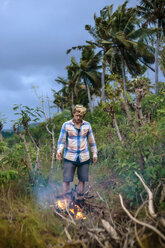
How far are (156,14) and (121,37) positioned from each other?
12.7ft

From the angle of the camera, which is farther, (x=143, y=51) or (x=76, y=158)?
(x=143, y=51)

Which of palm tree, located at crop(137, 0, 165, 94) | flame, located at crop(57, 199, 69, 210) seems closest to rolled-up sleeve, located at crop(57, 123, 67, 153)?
flame, located at crop(57, 199, 69, 210)

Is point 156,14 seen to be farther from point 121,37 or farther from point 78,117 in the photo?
point 78,117

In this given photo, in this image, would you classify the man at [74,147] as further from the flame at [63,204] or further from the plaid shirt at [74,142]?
the flame at [63,204]

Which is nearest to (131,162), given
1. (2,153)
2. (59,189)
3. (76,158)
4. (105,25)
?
(76,158)

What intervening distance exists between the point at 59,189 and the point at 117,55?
23.7m

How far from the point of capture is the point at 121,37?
22.3 meters

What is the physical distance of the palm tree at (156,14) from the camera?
19422 mm

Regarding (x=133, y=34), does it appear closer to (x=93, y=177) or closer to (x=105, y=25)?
(x=105, y=25)

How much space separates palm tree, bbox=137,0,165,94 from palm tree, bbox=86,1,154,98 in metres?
1.39

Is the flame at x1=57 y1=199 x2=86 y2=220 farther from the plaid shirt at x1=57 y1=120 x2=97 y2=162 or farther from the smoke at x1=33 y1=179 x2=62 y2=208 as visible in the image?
the plaid shirt at x1=57 y1=120 x2=97 y2=162

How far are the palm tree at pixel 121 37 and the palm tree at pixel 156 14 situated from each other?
54.7 inches

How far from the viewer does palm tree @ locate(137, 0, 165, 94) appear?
63.7ft

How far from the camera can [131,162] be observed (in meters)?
3.70
